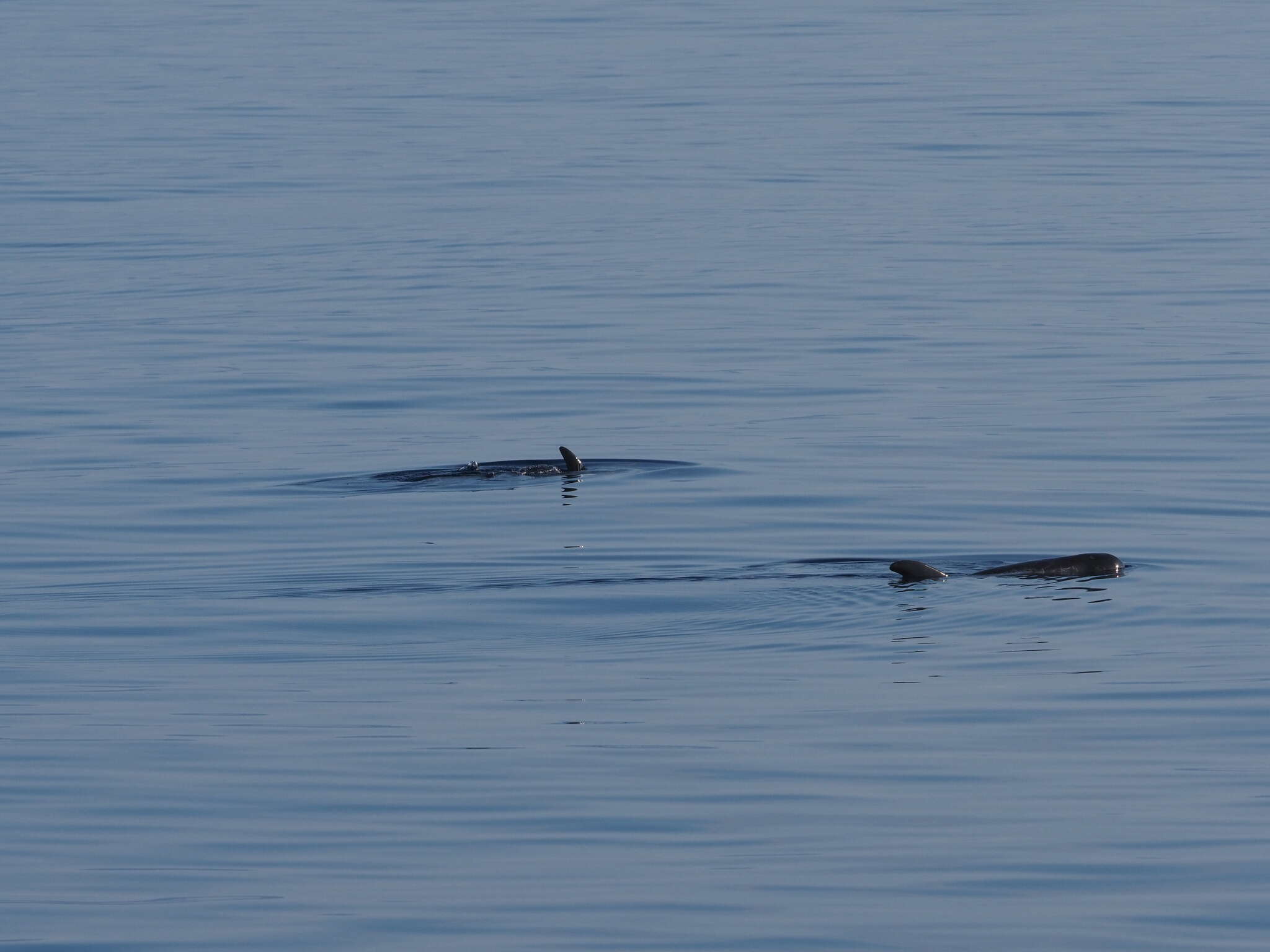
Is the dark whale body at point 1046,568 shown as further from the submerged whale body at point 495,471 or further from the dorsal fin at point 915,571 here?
the submerged whale body at point 495,471

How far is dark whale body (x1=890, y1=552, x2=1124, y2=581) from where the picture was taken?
51.0 feet

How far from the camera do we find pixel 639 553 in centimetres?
1752

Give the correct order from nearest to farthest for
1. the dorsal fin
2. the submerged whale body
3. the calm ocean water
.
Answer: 1. the calm ocean water
2. the dorsal fin
3. the submerged whale body

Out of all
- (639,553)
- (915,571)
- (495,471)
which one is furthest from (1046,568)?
(495,471)

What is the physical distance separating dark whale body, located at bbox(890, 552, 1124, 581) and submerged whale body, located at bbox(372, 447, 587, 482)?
210 inches

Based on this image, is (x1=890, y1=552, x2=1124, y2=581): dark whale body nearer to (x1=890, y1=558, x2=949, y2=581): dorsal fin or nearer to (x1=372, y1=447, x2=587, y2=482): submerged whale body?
(x1=890, y1=558, x2=949, y2=581): dorsal fin

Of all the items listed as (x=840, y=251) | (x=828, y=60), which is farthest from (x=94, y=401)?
(x=828, y=60)

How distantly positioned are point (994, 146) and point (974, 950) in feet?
137

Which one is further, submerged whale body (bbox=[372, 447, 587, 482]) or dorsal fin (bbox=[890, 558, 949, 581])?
submerged whale body (bbox=[372, 447, 587, 482])

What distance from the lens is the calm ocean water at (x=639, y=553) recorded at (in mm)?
9938

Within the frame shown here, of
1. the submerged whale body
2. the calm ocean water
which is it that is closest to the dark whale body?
the calm ocean water

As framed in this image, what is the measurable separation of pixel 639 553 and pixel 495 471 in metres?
3.62

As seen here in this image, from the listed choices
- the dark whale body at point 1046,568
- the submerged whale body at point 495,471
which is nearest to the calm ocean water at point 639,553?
the dark whale body at point 1046,568

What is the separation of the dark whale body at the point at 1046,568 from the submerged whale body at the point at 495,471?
5.33 metres
